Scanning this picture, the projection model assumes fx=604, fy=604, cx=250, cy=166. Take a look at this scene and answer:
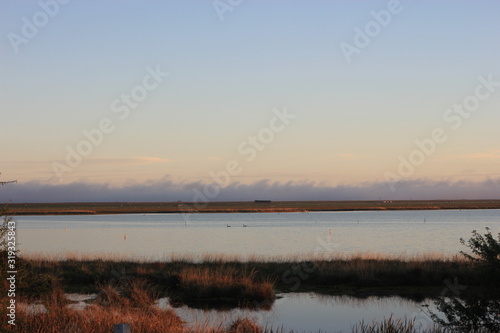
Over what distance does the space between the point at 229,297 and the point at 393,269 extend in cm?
813

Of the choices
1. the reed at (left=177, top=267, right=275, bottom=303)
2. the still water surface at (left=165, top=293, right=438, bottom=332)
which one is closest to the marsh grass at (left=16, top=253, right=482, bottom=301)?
the reed at (left=177, top=267, right=275, bottom=303)

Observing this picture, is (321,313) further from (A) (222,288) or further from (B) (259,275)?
(B) (259,275)

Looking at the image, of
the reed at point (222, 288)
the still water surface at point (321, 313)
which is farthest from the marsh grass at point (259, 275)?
the still water surface at point (321, 313)

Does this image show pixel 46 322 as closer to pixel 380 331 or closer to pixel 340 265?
pixel 380 331

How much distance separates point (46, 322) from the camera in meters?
13.4

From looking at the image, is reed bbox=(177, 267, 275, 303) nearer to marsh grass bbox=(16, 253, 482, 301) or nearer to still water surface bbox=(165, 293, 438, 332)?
marsh grass bbox=(16, 253, 482, 301)

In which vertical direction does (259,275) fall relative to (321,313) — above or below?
above

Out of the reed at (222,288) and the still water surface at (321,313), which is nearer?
the still water surface at (321,313)

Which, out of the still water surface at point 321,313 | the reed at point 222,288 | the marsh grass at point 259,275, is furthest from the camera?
the marsh grass at point 259,275

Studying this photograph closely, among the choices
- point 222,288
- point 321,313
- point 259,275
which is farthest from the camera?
point 259,275

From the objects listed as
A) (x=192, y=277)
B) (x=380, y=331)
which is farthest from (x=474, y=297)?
(x=192, y=277)

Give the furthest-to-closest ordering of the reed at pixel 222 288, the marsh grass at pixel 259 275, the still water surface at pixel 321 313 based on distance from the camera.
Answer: the marsh grass at pixel 259 275
the reed at pixel 222 288
the still water surface at pixel 321 313

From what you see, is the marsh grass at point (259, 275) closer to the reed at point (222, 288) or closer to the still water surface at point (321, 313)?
the reed at point (222, 288)

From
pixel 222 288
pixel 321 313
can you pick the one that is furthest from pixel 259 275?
pixel 321 313
